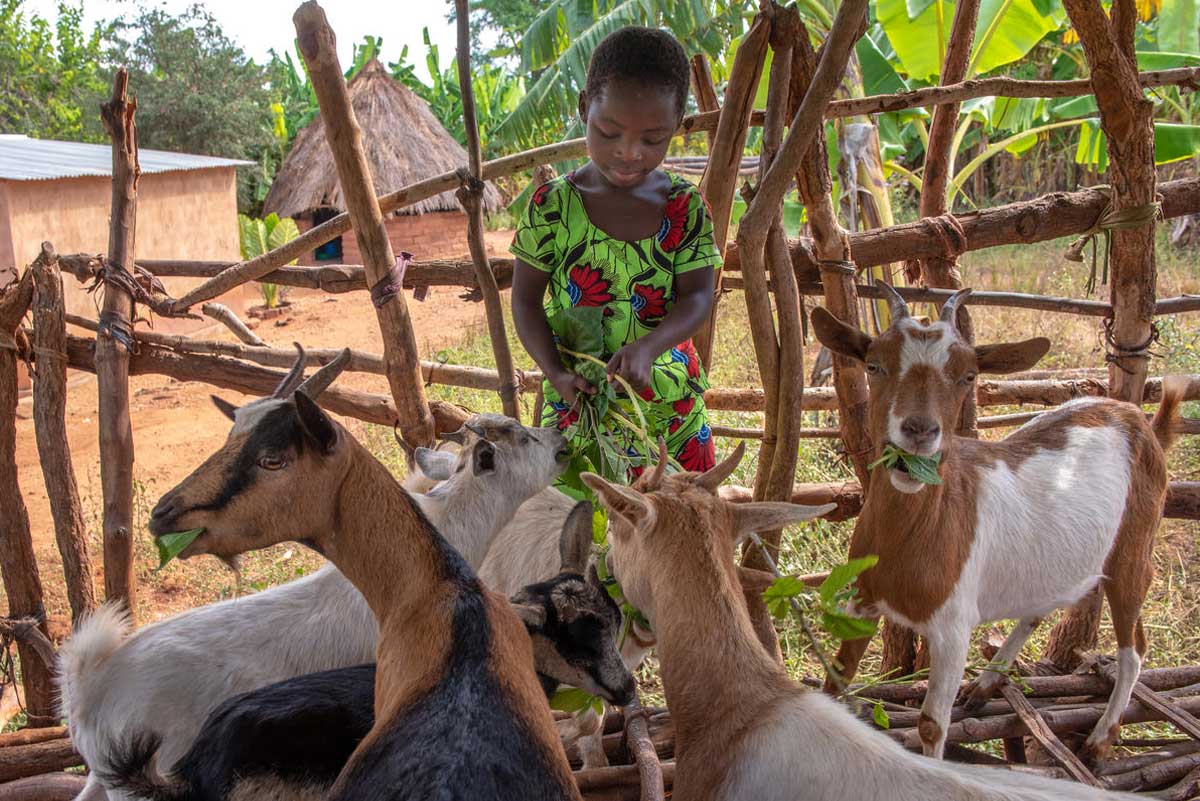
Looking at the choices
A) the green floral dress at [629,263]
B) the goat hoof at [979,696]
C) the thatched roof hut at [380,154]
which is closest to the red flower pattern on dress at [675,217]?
the green floral dress at [629,263]

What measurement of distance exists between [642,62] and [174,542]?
5.81 feet

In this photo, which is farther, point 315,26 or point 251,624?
point 315,26

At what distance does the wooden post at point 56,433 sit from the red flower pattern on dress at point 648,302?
2.44 m

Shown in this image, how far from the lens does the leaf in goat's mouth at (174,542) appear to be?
6.17 ft

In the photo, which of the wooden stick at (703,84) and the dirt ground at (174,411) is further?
the dirt ground at (174,411)

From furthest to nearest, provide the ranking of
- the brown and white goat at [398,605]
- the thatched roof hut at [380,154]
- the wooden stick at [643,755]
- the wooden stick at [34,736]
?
the thatched roof hut at [380,154] → the wooden stick at [34,736] → the wooden stick at [643,755] → the brown and white goat at [398,605]

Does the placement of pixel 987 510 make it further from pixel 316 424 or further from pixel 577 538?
pixel 316 424

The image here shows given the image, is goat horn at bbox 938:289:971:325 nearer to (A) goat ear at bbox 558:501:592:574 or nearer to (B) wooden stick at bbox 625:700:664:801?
(A) goat ear at bbox 558:501:592:574

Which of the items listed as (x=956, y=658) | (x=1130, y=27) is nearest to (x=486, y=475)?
(x=956, y=658)

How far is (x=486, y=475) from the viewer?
9.29 ft

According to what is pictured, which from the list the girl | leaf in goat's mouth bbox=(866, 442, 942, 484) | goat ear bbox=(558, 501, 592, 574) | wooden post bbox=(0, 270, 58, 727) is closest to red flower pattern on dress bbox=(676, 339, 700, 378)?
the girl

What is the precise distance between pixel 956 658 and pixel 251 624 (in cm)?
205

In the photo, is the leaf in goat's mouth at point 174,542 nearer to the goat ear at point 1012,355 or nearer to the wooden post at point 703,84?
the goat ear at point 1012,355

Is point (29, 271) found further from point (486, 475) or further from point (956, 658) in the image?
point (956, 658)
